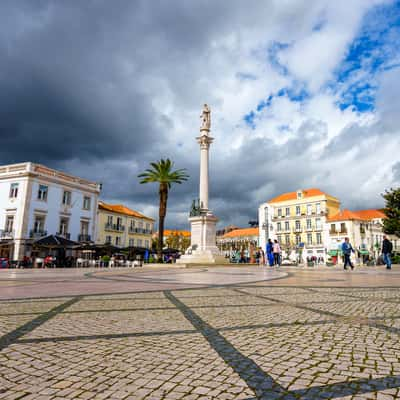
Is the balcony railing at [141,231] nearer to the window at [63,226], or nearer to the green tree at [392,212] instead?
the window at [63,226]

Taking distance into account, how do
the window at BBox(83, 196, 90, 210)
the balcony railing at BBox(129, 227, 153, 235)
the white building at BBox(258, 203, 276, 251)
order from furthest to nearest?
the white building at BBox(258, 203, 276, 251)
the balcony railing at BBox(129, 227, 153, 235)
the window at BBox(83, 196, 90, 210)

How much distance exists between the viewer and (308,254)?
65.0m

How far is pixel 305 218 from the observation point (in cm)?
6688

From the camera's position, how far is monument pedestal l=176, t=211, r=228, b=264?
2547cm

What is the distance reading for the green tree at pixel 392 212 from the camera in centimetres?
3678

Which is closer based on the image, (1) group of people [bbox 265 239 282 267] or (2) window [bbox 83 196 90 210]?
(1) group of people [bbox 265 239 282 267]

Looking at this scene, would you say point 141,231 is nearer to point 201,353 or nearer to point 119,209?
point 119,209

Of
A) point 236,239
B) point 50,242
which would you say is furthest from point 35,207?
point 236,239

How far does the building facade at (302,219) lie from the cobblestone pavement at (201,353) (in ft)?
192

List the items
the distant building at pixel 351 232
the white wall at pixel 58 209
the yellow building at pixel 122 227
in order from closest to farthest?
the white wall at pixel 58 209 → the yellow building at pixel 122 227 → the distant building at pixel 351 232

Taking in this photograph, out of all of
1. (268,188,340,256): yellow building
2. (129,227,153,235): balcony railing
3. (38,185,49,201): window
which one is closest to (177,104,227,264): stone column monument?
(38,185,49,201): window

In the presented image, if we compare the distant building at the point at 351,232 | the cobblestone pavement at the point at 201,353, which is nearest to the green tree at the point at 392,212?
the distant building at the point at 351,232

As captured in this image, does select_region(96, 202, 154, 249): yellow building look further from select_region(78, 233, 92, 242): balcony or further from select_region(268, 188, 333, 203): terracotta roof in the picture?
select_region(268, 188, 333, 203): terracotta roof

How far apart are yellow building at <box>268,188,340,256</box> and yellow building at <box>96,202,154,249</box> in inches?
1116
